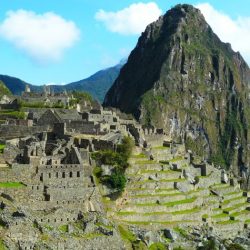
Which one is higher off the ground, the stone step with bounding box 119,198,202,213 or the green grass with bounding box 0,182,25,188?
the green grass with bounding box 0,182,25,188

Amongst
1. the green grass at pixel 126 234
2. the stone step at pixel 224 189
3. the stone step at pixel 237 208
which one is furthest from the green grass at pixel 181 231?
the stone step at pixel 224 189

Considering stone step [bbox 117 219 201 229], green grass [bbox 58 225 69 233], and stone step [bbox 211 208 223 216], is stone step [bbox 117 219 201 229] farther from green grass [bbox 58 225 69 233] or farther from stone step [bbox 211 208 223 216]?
green grass [bbox 58 225 69 233]

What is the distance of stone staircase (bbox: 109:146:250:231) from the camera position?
54.1 meters

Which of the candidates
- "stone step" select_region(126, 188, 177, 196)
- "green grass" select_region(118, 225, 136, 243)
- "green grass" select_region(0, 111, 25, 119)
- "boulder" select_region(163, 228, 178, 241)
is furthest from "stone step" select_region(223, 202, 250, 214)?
"green grass" select_region(0, 111, 25, 119)

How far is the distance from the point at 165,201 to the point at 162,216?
2527 millimetres

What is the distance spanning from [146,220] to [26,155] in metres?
13.3

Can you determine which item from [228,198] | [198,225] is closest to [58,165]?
[198,225]

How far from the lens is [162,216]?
5619cm

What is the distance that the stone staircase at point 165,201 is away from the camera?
177 feet

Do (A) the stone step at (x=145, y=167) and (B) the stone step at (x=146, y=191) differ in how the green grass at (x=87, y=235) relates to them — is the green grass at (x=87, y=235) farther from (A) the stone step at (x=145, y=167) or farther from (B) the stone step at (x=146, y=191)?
(A) the stone step at (x=145, y=167)

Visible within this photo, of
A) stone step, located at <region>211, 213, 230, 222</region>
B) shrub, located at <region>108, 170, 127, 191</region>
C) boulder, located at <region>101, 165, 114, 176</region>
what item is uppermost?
boulder, located at <region>101, 165, 114, 176</region>

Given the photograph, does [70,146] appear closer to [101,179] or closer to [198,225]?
[101,179]

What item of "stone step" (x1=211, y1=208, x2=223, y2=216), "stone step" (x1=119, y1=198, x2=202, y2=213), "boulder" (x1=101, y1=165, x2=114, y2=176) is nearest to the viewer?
"boulder" (x1=101, y1=165, x2=114, y2=176)

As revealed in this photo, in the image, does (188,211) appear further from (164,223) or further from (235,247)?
(235,247)
